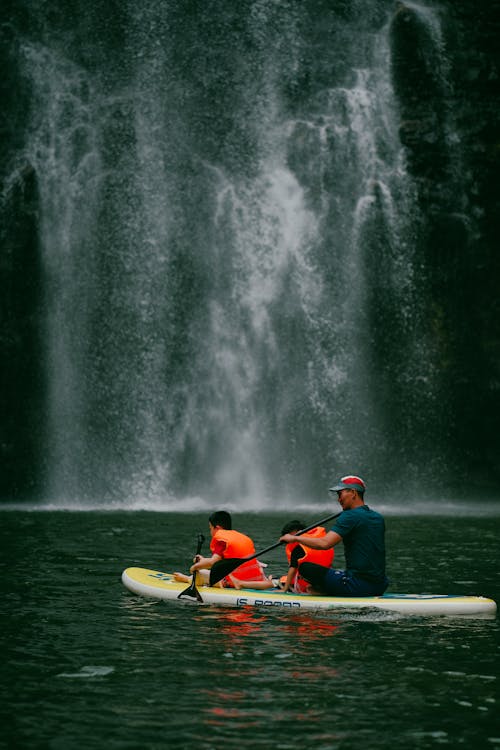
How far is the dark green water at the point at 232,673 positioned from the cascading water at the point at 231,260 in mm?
18958

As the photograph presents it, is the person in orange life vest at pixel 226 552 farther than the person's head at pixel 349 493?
Yes

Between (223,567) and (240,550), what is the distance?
289 millimetres

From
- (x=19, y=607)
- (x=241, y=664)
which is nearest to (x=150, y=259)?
(x=19, y=607)

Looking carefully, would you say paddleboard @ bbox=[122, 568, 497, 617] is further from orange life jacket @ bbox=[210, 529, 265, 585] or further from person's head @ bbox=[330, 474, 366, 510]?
person's head @ bbox=[330, 474, 366, 510]

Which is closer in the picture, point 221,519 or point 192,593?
point 192,593

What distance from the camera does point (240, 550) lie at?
42.3ft

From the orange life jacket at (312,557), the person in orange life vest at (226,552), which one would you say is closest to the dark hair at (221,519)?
the person in orange life vest at (226,552)

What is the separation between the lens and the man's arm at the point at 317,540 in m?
11.7

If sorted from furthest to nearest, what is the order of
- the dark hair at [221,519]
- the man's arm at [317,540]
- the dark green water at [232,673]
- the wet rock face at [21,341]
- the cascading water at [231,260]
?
the wet rock face at [21,341] → the cascading water at [231,260] → the dark hair at [221,519] → the man's arm at [317,540] → the dark green water at [232,673]

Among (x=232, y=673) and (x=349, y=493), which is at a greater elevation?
(x=349, y=493)

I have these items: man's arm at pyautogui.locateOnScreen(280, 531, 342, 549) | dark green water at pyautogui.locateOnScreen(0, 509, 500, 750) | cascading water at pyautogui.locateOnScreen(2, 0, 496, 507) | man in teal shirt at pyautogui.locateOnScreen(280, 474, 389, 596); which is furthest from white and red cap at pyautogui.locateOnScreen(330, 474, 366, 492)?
cascading water at pyautogui.locateOnScreen(2, 0, 496, 507)

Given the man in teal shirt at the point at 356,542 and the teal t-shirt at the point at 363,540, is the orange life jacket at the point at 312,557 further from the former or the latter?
the teal t-shirt at the point at 363,540

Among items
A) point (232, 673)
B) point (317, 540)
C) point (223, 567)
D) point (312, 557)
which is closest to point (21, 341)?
point (223, 567)

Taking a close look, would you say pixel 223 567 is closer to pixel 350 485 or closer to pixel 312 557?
pixel 312 557
